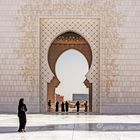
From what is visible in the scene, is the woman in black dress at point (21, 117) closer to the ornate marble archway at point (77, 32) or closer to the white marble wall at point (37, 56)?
the white marble wall at point (37, 56)

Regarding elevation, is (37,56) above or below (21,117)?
above

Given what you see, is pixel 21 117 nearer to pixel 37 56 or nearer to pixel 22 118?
pixel 22 118

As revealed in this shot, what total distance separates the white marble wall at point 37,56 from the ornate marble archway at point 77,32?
255 mm

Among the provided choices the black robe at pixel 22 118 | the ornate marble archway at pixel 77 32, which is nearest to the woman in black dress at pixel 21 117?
the black robe at pixel 22 118

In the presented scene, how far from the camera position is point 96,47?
46.6 feet

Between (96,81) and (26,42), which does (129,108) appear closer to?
(96,81)

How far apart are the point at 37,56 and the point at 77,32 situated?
1.61m

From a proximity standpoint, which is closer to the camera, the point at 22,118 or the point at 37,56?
the point at 22,118

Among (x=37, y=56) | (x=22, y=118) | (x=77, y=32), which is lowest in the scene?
(x=22, y=118)

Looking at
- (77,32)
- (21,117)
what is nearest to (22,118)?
(21,117)

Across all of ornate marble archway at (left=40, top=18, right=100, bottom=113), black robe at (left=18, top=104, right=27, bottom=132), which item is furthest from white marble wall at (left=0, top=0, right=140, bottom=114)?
black robe at (left=18, top=104, right=27, bottom=132)

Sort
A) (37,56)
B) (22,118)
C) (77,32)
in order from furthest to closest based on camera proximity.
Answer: (77,32)
(37,56)
(22,118)

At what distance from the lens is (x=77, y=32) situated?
46.6ft

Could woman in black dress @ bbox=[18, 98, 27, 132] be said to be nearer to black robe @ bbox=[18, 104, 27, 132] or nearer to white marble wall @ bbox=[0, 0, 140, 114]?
black robe @ bbox=[18, 104, 27, 132]
